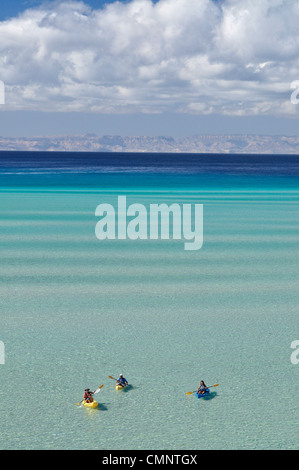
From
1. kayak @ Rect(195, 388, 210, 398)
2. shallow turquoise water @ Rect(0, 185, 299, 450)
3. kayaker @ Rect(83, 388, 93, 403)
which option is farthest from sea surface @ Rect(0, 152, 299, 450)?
kayaker @ Rect(83, 388, 93, 403)

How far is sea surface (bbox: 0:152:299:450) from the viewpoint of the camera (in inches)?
680

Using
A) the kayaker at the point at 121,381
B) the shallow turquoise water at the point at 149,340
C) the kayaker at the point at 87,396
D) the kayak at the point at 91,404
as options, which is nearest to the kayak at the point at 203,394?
the shallow turquoise water at the point at 149,340

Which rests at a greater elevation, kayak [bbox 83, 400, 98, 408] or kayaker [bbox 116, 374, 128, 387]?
kayaker [bbox 116, 374, 128, 387]

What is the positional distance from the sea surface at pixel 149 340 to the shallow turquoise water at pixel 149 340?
0.18ft

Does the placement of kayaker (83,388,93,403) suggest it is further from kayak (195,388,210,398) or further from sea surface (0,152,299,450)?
kayak (195,388,210,398)

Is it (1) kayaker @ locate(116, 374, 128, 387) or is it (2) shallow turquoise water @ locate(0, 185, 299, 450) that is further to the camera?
(1) kayaker @ locate(116, 374, 128, 387)

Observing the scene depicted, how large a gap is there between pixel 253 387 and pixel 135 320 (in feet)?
26.0

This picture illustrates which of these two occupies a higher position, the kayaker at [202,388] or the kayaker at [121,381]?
the kayaker at [121,381]

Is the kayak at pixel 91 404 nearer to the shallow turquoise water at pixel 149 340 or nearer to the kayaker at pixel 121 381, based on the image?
A: the shallow turquoise water at pixel 149 340

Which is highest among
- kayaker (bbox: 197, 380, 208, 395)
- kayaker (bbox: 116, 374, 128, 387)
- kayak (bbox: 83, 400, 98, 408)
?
kayaker (bbox: 116, 374, 128, 387)

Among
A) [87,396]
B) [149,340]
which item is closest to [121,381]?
[87,396]

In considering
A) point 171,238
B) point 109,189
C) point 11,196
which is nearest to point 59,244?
point 171,238

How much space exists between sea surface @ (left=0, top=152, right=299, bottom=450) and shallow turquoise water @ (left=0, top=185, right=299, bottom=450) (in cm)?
6

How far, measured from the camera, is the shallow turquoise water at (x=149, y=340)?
1728cm
